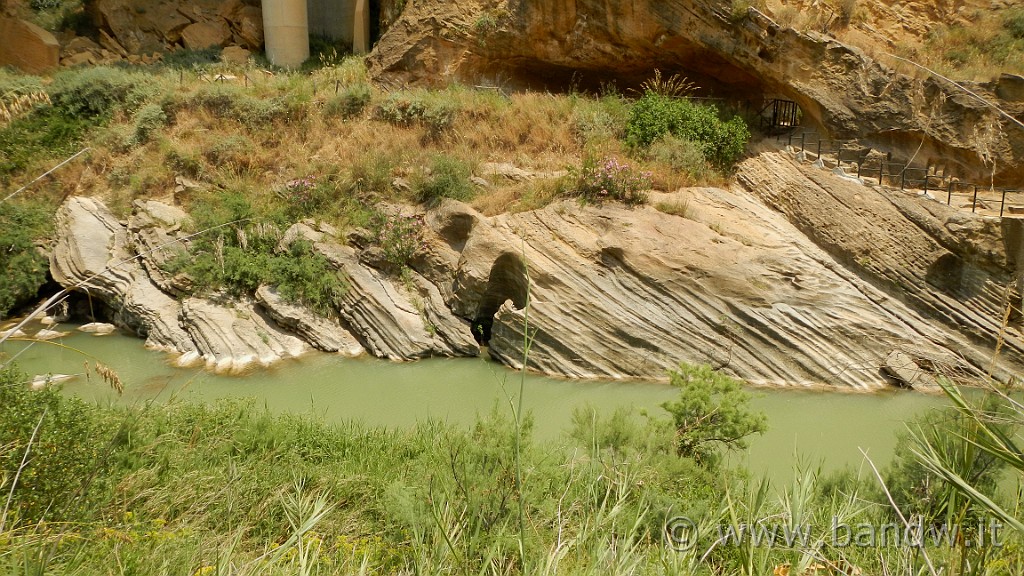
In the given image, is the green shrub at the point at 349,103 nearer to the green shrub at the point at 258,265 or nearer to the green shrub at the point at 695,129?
the green shrub at the point at 258,265

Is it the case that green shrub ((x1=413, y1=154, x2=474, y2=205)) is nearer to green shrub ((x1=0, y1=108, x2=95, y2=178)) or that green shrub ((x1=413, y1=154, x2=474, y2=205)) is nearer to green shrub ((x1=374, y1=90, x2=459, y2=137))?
green shrub ((x1=374, y1=90, x2=459, y2=137))

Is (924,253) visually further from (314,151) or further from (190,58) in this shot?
(190,58)

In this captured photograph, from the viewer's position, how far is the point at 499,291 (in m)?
12.3

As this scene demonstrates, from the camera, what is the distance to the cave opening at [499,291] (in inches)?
462

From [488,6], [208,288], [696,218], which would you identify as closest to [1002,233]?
[696,218]

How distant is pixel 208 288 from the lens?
12.7 meters

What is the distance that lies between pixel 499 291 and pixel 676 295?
121 inches

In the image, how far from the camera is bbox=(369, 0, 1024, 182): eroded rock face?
12.4m

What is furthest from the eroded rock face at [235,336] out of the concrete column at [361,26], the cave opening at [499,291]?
the concrete column at [361,26]

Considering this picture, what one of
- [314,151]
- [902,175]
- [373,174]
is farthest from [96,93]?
[902,175]

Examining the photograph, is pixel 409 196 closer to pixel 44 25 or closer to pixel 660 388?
pixel 660 388
